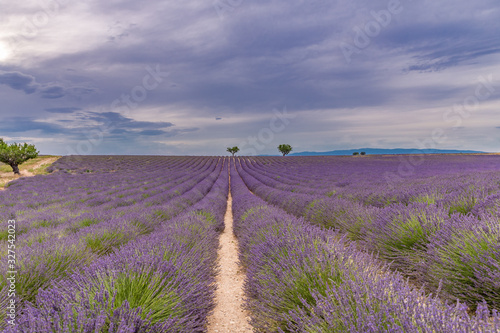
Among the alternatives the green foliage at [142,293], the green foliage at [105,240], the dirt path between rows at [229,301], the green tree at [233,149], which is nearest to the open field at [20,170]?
the green foliage at [105,240]

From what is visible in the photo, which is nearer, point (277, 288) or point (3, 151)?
point (277, 288)

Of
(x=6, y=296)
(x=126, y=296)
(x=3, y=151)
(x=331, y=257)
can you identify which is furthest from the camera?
(x=3, y=151)

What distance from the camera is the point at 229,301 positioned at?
3.32m

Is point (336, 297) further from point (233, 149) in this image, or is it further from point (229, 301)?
point (233, 149)

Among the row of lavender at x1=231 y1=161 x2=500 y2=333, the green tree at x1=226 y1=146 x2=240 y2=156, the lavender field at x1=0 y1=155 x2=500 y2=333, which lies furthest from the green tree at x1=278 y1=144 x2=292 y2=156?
the row of lavender at x1=231 y1=161 x2=500 y2=333

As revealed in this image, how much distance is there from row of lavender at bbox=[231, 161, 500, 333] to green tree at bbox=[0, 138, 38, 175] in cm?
3422

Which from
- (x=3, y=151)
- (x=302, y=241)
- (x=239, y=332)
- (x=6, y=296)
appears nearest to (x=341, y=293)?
(x=302, y=241)

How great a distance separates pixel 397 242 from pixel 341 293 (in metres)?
2.53

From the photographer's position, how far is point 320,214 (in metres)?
6.25

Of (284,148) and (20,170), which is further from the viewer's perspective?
(284,148)

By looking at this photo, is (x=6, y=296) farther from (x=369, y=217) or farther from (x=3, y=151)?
(x=3, y=151)

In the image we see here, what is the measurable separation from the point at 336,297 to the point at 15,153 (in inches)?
1436

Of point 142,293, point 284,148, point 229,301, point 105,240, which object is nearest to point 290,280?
point 142,293

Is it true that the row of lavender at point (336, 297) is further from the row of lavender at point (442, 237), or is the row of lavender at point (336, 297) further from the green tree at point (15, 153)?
the green tree at point (15, 153)
